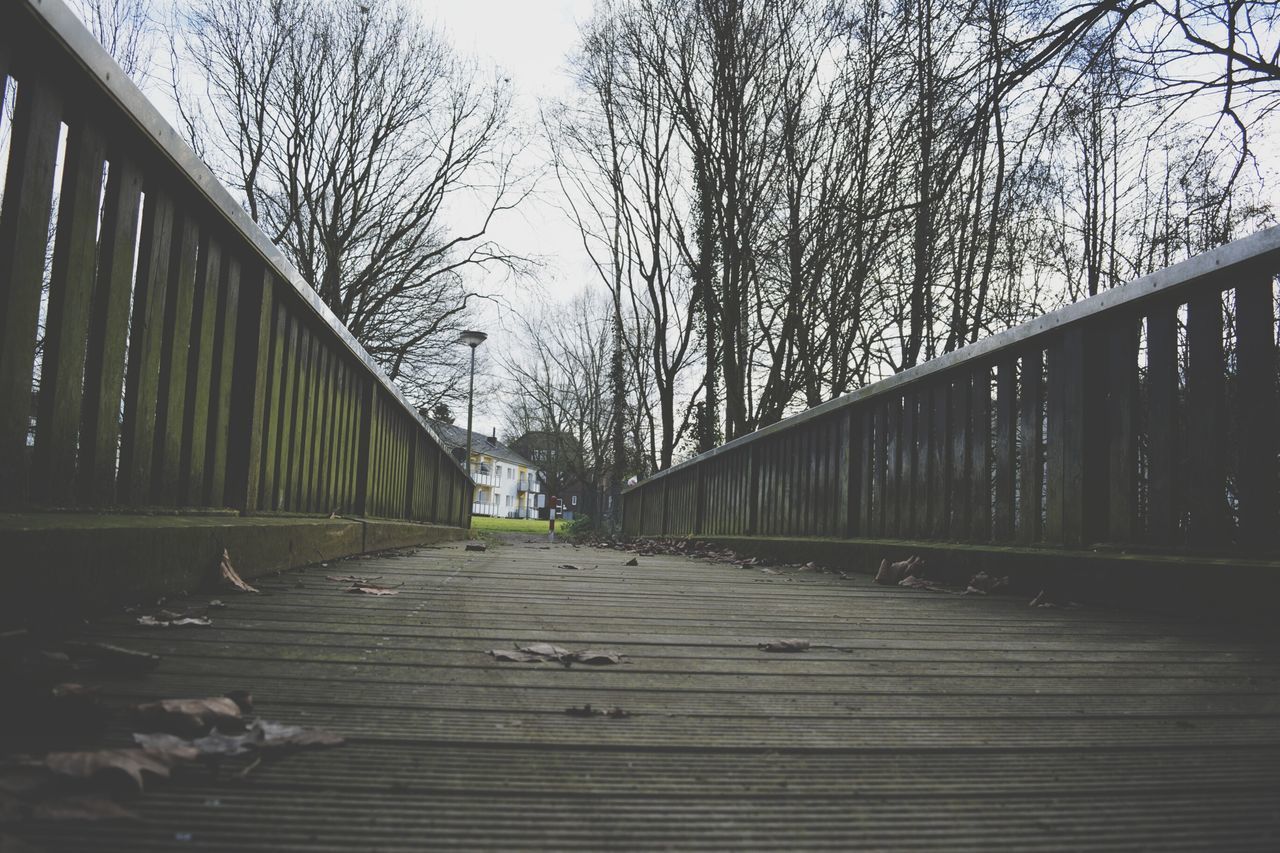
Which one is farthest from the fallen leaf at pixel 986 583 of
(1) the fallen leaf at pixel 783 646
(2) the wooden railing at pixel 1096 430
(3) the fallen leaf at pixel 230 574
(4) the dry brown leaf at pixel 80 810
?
(4) the dry brown leaf at pixel 80 810

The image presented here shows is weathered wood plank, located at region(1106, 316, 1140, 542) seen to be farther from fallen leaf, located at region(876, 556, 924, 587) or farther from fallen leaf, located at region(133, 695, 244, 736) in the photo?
fallen leaf, located at region(133, 695, 244, 736)

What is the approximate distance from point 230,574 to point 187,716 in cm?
150

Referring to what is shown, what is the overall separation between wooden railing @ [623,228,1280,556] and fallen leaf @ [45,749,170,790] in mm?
2832

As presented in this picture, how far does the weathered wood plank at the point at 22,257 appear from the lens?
156cm

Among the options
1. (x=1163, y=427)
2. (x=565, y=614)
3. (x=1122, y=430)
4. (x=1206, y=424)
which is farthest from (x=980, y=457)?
(x=565, y=614)

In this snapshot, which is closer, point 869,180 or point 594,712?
point 594,712

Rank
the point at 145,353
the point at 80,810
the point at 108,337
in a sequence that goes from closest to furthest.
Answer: the point at 80,810 → the point at 108,337 → the point at 145,353

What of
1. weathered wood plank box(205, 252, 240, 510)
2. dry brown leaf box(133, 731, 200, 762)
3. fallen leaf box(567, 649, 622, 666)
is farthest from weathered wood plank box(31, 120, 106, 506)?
fallen leaf box(567, 649, 622, 666)

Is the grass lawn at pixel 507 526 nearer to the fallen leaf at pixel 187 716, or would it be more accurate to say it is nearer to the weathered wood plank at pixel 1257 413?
the weathered wood plank at pixel 1257 413

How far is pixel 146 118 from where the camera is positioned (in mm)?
2037

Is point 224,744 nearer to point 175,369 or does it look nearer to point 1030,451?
point 175,369

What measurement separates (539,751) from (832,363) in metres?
12.9

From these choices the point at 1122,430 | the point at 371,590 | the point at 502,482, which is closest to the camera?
the point at 371,590

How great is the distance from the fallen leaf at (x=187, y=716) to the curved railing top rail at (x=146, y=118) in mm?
1428
